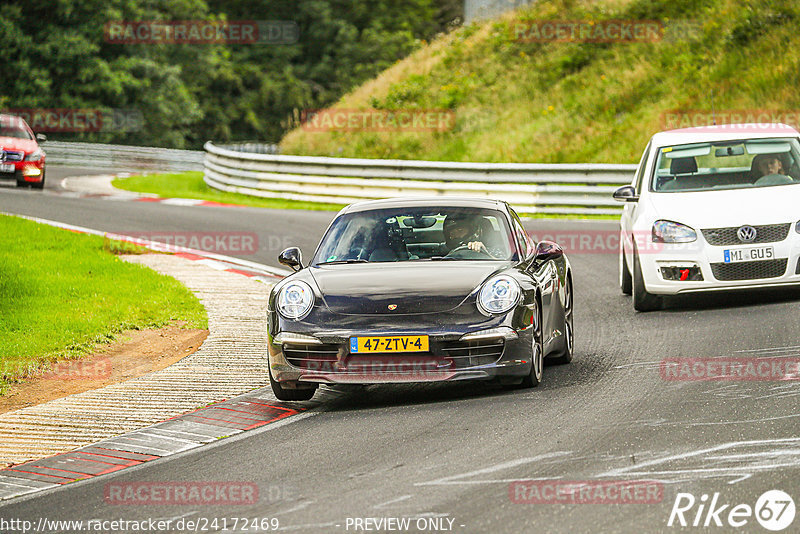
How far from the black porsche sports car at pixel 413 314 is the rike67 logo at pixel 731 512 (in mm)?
2613

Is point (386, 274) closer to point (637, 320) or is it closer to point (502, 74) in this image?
point (637, 320)

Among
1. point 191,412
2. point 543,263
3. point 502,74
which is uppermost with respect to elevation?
point 502,74

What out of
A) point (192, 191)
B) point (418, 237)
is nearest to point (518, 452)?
point (418, 237)

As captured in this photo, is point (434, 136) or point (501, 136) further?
point (434, 136)

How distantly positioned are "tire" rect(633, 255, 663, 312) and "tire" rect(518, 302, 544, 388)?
3.52 m

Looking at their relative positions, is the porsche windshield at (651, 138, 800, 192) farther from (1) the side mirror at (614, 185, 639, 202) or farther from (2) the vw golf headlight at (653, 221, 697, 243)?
(2) the vw golf headlight at (653, 221, 697, 243)

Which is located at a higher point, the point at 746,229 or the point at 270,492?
the point at 746,229

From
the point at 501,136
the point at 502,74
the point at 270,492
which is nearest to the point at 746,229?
the point at 270,492

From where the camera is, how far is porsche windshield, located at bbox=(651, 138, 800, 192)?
12398mm

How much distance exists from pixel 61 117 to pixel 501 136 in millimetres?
23672

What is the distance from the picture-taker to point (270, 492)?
20.5 feet

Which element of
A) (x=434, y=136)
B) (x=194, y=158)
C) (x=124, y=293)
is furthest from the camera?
(x=194, y=158)

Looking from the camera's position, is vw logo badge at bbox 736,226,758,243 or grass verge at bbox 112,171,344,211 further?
grass verge at bbox 112,171,344,211

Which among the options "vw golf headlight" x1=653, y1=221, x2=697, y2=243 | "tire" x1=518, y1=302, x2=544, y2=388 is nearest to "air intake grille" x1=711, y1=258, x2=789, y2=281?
"vw golf headlight" x1=653, y1=221, x2=697, y2=243
